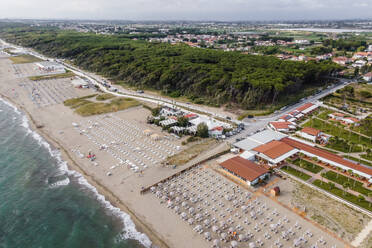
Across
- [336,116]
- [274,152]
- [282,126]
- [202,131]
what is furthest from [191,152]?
[336,116]

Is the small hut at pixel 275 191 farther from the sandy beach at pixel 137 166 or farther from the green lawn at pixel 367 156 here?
the green lawn at pixel 367 156

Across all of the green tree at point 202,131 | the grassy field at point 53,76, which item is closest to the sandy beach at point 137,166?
the green tree at point 202,131

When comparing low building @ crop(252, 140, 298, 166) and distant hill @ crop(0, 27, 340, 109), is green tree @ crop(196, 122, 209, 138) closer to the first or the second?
low building @ crop(252, 140, 298, 166)

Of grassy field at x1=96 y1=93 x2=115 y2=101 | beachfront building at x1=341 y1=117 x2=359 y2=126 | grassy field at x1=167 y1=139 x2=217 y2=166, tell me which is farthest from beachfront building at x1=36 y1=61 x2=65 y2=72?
beachfront building at x1=341 y1=117 x2=359 y2=126

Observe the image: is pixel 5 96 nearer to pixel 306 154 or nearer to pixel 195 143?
pixel 195 143

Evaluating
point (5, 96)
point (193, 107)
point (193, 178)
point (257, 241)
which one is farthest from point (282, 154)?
point (5, 96)
